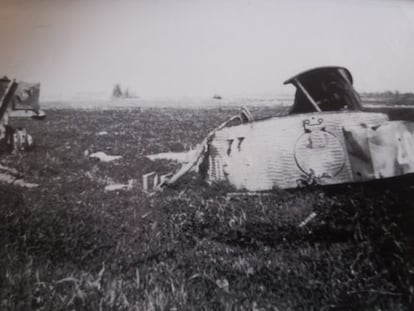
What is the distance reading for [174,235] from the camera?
45.6 inches

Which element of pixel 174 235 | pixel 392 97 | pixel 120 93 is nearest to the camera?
pixel 174 235

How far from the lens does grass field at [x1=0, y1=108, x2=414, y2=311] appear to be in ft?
3.57

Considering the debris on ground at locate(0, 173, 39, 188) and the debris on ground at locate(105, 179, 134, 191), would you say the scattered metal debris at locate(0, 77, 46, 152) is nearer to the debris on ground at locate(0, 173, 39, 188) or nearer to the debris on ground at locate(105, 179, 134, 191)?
the debris on ground at locate(0, 173, 39, 188)

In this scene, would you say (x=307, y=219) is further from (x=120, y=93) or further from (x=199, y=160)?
(x=120, y=93)

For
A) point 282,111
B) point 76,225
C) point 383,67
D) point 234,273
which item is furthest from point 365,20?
point 76,225

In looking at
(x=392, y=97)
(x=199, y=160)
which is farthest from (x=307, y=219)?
(x=392, y=97)

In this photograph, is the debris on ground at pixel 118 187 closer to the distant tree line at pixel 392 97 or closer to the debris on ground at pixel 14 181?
the debris on ground at pixel 14 181

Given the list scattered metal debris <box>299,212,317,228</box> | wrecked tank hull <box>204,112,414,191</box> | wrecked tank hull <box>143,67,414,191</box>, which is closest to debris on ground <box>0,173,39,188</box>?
wrecked tank hull <box>143,67,414,191</box>

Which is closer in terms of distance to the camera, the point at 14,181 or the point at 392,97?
the point at 14,181

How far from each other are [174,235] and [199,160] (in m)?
0.25

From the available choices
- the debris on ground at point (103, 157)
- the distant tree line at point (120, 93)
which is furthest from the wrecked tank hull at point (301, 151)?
the distant tree line at point (120, 93)

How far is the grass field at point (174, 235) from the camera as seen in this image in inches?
42.8

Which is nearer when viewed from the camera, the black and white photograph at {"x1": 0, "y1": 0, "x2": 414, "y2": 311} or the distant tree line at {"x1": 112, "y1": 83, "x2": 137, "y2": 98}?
the black and white photograph at {"x1": 0, "y1": 0, "x2": 414, "y2": 311}

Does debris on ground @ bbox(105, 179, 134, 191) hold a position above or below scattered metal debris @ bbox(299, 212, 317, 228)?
above
